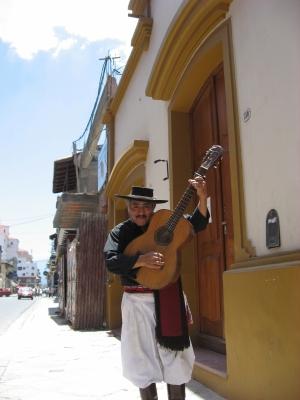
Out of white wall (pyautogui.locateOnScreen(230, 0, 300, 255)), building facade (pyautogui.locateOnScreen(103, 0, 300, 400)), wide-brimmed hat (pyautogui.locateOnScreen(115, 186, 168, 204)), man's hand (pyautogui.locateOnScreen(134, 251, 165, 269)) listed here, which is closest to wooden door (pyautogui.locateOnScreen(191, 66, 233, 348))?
building facade (pyautogui.locateOnScreen(103, 0, 300, 400))

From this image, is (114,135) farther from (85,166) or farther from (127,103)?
(85,166)

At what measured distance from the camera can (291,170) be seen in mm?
3492

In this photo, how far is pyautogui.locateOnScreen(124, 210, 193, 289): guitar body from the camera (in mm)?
3211

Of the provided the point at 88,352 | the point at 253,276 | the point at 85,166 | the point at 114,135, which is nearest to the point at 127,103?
the point at 114,135

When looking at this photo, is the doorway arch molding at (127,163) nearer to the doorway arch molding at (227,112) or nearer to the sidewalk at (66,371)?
the doorway arch molding at (227,112)

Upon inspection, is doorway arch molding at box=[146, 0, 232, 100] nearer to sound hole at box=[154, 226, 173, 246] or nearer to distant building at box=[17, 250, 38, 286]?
sound hole at box=[154, 226, 173, 246]

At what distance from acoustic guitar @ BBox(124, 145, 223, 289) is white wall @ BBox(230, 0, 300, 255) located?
23.5 inches

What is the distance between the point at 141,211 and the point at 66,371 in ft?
10.5

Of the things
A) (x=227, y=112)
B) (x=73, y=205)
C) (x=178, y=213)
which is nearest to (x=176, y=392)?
(x=178, y=213)

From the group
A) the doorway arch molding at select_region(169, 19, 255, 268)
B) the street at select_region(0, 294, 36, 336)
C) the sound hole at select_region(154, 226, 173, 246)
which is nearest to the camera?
the sound hole at select_region(154, 226, 173, 246)

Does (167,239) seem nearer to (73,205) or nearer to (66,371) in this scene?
(66,371)

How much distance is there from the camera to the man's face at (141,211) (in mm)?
3488

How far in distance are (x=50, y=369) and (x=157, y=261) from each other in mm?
3582

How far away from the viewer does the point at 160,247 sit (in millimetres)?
3285
